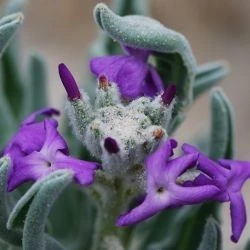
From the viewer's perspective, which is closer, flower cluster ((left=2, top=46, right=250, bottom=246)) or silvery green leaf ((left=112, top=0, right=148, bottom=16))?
flower cluster ((left=2, top=46, right=250, bottom=246))

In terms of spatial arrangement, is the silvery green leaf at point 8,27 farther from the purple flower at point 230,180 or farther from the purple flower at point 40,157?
the purple flower at point 230,180

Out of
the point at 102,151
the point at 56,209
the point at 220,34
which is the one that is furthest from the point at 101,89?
the point at 220,34

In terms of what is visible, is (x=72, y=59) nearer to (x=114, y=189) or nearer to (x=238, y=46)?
(x=238, y=46)

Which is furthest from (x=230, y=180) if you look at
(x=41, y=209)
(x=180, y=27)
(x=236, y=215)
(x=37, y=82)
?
(x=180, y=27)

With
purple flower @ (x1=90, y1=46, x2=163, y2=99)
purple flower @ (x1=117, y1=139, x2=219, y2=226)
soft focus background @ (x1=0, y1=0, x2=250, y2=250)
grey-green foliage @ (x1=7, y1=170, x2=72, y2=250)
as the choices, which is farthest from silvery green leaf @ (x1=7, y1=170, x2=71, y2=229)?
soft focus background @ (x1=0, y1=0, x2=250, y2=250)

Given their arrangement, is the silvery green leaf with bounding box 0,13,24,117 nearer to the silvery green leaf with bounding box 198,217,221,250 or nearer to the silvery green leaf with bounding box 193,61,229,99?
the silvery green leaf with bounding box 193,61,229,99
